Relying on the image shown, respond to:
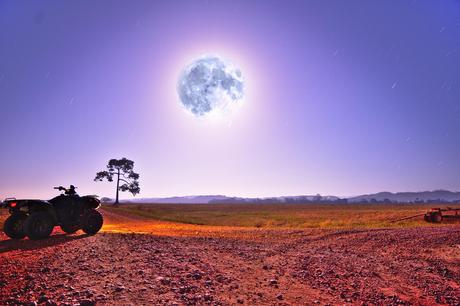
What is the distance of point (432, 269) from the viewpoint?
11727mm

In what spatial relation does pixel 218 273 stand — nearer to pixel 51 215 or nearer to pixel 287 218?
pixel 51 215

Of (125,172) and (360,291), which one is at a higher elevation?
(125,172)

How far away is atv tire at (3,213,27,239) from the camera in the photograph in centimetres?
1438

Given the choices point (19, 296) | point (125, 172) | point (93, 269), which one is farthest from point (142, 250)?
point (125, 172)

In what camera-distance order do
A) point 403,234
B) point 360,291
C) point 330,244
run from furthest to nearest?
point 403,234 → point 330,244 → point 360,291

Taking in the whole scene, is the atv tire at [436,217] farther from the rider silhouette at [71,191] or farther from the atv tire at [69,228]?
the rider silhouette at [71,191]

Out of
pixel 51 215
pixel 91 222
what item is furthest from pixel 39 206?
pixel 91 222

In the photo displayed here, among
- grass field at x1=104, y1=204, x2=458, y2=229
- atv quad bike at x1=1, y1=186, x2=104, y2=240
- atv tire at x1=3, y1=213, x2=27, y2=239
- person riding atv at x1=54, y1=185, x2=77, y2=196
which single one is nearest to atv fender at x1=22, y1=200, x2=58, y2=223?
atv quad bike at x1=1, y1=186, x2=104, y2=240

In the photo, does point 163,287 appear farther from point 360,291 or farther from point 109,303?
point 360,291

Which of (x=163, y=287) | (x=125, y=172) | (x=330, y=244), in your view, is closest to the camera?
(x=163, y=287)

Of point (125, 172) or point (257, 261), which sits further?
point (125, 172)

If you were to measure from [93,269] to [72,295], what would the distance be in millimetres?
2052

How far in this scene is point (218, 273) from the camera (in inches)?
372

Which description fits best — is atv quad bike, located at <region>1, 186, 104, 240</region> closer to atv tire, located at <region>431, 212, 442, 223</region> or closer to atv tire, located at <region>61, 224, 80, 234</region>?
atv tire, located at <region>61, 224, 80, 234</region>
